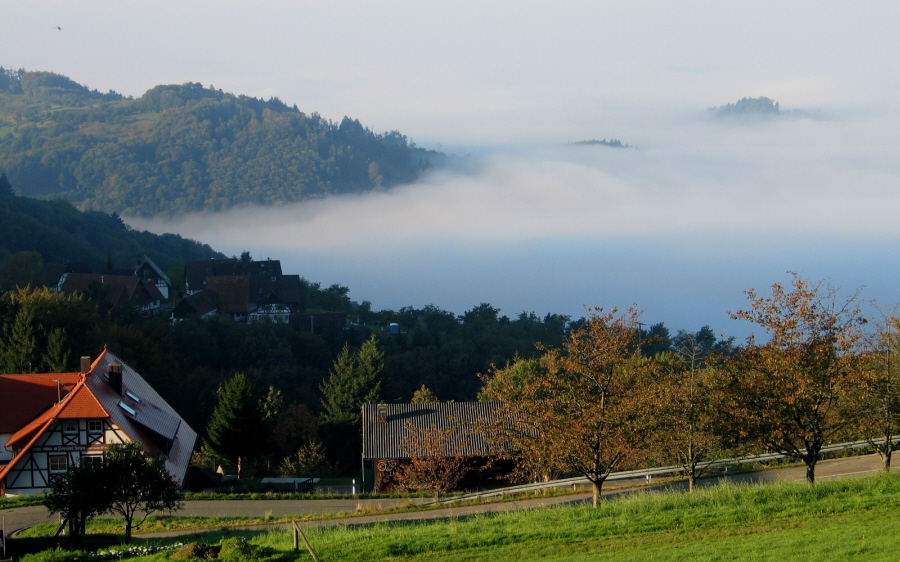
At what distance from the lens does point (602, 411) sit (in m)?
17.9

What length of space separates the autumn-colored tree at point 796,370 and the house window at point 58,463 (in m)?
22.5

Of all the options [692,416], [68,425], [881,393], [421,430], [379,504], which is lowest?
[379,504]

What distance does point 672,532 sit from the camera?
14.5m

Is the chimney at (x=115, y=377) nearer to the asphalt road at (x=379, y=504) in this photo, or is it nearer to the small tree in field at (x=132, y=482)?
the asphalt road at (x=379, y=504)

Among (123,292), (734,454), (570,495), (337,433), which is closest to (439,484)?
A: (570,495)

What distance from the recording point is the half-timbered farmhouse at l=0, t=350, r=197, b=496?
2941 centimetres

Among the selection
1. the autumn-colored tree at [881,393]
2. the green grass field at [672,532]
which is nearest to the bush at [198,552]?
the green grass field at [672,532]

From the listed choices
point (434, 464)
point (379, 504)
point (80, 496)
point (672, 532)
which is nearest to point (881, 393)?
point (672, 532)

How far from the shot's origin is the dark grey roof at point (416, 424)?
89.9 ft

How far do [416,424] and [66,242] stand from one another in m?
94.4

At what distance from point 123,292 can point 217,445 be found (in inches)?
2171

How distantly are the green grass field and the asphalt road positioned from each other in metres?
4.34

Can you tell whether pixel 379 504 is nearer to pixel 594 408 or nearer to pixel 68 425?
pixel 594 408

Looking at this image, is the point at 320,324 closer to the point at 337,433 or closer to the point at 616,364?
the point at 337,433
